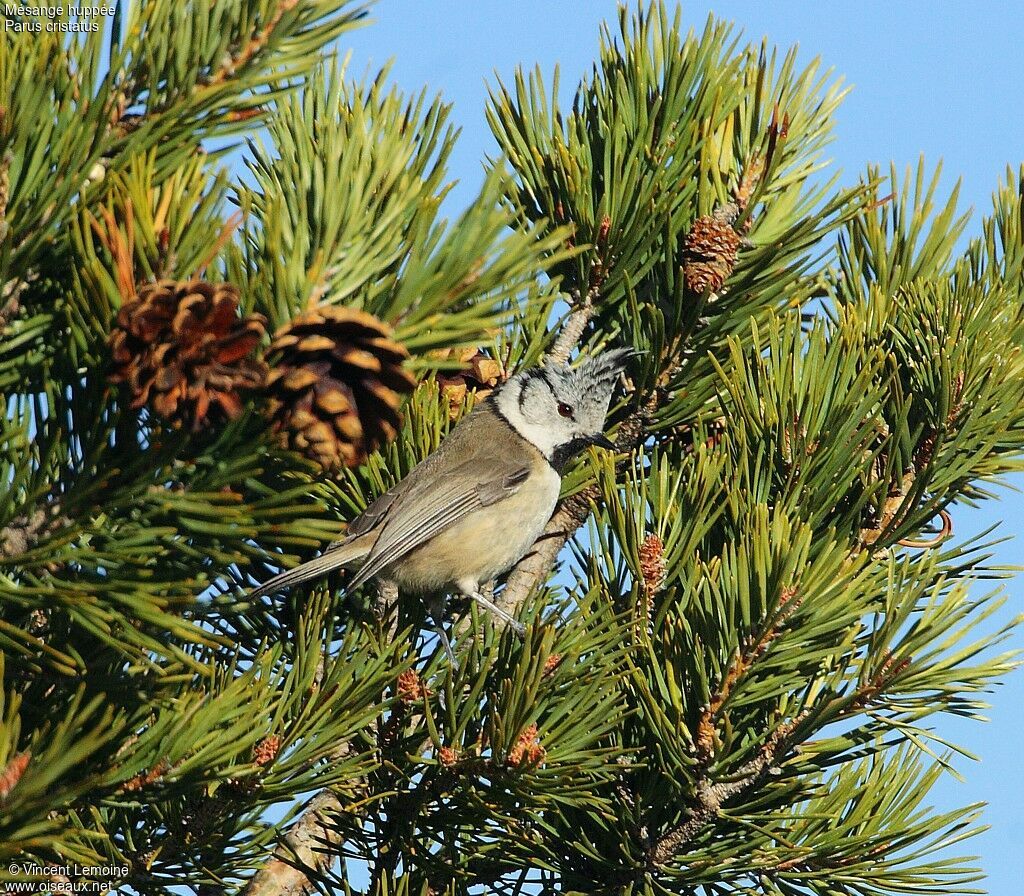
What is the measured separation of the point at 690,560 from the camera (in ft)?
6.68

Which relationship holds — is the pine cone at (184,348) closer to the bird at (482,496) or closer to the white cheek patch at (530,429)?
the bird at (482,496)

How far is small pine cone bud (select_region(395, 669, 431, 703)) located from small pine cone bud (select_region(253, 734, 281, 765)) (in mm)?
304

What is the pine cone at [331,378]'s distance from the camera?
1.35 m

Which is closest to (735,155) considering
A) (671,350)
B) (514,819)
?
(671,350)

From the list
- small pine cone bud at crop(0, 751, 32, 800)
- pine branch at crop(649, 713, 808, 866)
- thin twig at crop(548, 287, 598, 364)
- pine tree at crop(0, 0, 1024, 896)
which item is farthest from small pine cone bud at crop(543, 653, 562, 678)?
small pine cone bud at crop(0, 751, 32, 800)

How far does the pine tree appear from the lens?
1365mm

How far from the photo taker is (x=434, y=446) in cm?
246

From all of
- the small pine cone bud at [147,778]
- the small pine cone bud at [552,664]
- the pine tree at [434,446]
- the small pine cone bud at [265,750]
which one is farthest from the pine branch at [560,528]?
the small pine cone bud at [147,778]

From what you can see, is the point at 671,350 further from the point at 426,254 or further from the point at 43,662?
the point at 43,662

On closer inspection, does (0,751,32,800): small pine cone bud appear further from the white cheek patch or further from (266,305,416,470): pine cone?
the white cheek patch

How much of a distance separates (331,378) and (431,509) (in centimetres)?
212

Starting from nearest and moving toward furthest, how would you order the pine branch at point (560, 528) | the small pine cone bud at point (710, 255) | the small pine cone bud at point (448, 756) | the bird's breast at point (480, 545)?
the small pine cone bud at point (448, 756) < the small pine cone bud at point (710, 255) < the pine branch at point (560, 528) < the bird's breast at point (480, 545)

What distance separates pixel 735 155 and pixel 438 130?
936mm

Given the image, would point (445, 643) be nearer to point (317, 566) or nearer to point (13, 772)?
point (317, 566)
